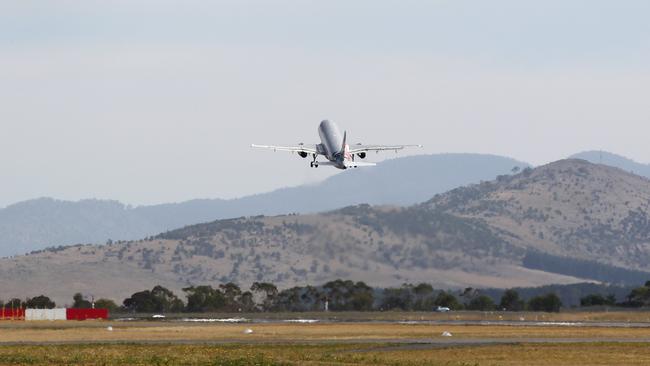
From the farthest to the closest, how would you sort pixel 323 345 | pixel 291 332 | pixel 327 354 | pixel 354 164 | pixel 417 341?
pixel 291 332
pixel 354 164
pixel 417 341
pixel 323 345
pixel 327 354

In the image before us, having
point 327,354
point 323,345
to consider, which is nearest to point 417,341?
point 323,345

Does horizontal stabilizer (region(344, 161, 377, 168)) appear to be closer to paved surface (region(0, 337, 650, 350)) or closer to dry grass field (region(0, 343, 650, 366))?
paved surface (region(0, 337, 650, 350))

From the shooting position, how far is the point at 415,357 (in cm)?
10631

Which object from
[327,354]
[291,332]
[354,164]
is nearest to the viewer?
[327,354]

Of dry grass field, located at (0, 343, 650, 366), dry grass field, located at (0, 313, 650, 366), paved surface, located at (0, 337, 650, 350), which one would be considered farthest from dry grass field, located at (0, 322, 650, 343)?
dry grass field, located at (0, 343, 650, 366)

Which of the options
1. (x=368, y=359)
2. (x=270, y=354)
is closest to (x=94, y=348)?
(x=270, y=354)

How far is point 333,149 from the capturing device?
462ft

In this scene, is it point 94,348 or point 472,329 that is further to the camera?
point 472,329

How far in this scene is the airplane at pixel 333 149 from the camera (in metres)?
139

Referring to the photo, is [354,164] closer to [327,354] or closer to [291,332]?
[291,332]

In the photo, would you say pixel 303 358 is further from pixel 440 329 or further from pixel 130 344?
pixel 440 329

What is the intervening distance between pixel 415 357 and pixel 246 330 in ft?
153

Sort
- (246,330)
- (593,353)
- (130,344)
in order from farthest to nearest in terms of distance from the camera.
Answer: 1. (246,330)
2. (130,344)
3. (593,353)

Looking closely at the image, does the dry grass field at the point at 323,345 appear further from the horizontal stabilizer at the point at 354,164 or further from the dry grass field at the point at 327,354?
the horizontal stabilizer at the point at 354,164
